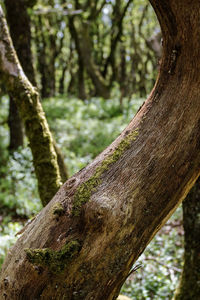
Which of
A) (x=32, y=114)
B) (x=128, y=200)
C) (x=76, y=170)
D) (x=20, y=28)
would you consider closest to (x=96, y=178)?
(x=128, y=200)

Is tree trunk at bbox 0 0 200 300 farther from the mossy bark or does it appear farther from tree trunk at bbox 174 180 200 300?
the mossy bark

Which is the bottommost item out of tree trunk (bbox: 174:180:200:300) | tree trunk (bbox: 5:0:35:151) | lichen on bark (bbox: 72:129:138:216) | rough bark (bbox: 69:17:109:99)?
tree trunk (bbox: 174:180:200:300)

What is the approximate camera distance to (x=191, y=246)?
11.6 feet

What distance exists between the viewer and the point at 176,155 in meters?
2.04

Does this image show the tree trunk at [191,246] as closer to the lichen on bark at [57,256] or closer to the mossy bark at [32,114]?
the mossy bark at [32,114]

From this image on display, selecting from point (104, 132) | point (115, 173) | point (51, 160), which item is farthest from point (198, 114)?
point (104, 132)

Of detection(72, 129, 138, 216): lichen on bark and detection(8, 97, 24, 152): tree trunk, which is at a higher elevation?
detection(8, 97, 24, 152): tree trunk

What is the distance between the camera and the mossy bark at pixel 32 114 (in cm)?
361

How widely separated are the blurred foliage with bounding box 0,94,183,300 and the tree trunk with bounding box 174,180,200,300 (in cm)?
57

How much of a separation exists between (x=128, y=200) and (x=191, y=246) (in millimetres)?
1846

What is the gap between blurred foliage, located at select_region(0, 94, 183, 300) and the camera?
4.49 meters

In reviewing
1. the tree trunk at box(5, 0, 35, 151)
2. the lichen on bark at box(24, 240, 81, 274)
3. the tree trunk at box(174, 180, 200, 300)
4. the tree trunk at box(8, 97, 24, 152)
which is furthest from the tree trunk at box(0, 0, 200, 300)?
the tree trunk at box(8, 97, 24, 152)

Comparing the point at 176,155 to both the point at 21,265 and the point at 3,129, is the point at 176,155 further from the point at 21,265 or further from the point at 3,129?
the point at 3,129

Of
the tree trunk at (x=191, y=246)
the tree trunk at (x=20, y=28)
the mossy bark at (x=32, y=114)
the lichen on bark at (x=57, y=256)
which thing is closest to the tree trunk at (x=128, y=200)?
the lichen on bark at (x=57, y=256)
